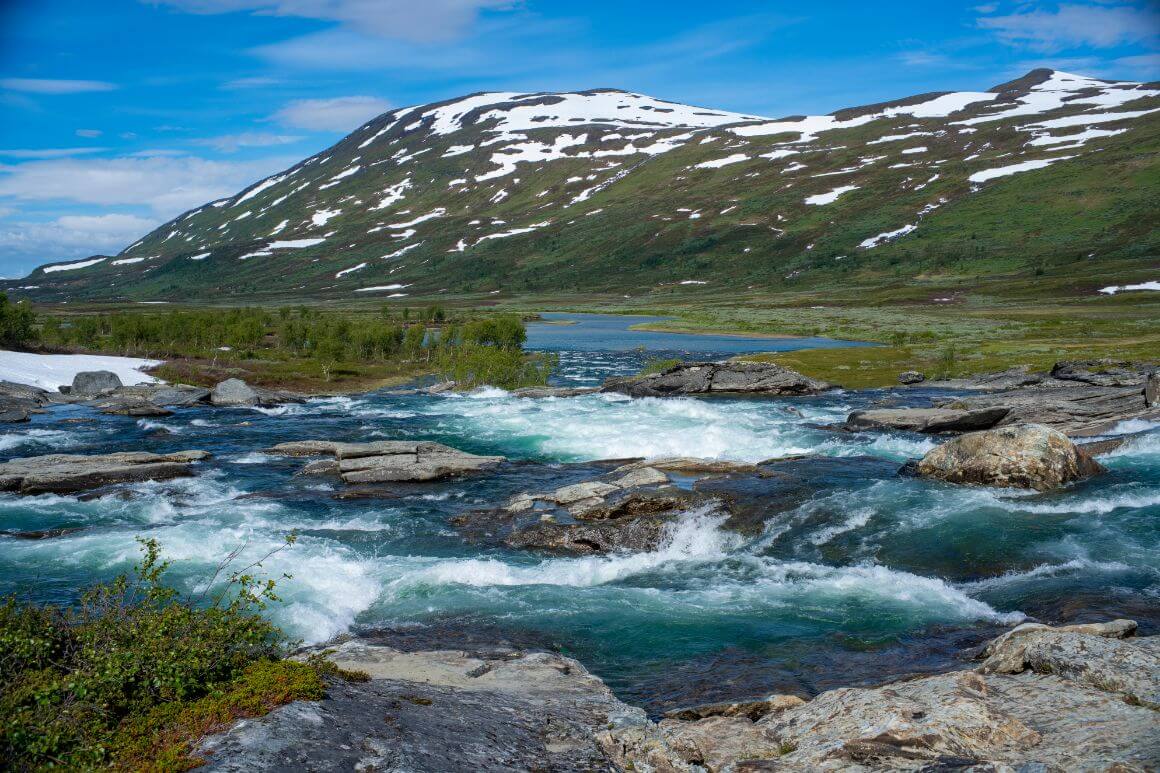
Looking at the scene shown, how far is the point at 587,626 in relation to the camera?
67.5ft

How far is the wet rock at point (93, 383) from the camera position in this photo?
69625 mm

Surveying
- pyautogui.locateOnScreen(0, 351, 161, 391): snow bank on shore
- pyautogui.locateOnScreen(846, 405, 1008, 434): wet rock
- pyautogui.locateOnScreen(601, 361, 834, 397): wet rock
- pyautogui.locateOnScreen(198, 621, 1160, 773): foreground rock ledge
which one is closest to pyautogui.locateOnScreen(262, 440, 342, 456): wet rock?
pyautogui.locateOnScreen(601, 361, 834, 397): wet rock

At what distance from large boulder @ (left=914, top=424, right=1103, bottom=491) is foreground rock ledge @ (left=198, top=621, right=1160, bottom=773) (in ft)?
58.0

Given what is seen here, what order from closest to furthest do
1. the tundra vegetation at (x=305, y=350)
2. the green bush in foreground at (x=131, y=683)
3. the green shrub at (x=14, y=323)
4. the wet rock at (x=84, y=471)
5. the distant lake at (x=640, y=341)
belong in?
the green bush in foreground at (x=131, y=683) < the wet rock at (x=84, y=471) < the tundra vegetation at (x=305, y=350) < the green shrub at (x=14, y=323) < the distant lake at (x=640, y=341)

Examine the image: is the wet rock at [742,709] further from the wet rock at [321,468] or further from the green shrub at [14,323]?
the green shrub at [14,323]

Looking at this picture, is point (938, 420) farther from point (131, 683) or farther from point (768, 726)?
point (131, 683)

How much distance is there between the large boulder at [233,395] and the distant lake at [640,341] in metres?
50.5

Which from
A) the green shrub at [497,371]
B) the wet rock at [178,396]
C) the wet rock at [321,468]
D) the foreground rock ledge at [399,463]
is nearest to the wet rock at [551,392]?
the green shrub at [497,371]

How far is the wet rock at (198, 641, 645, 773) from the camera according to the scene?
35.3 feet

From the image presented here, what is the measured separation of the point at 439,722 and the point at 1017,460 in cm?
2738

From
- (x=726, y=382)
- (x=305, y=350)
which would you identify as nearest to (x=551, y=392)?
(x=726, y=382)

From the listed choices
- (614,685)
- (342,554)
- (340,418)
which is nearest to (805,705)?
(614,685)

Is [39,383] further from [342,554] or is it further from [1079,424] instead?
[1079,424]

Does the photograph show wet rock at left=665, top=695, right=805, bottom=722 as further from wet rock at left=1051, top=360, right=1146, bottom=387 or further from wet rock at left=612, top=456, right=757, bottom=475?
wet rock at left=1051, top=360, right=1146, bottom=387
